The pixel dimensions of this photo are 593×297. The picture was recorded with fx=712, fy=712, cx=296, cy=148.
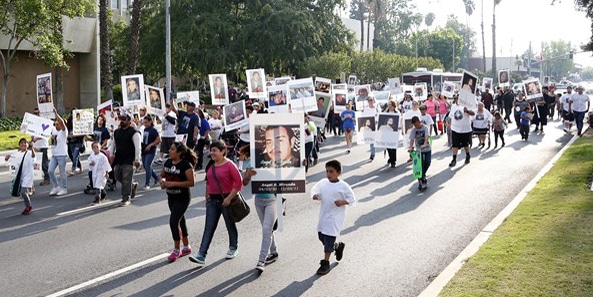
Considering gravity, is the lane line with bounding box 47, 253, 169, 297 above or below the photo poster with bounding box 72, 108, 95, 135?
below

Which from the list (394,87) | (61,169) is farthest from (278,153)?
(394,87)

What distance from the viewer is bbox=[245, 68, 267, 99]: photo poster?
23797 mm

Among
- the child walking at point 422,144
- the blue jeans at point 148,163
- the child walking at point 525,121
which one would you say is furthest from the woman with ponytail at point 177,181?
the child walking at point 525,121

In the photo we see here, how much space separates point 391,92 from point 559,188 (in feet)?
57.9

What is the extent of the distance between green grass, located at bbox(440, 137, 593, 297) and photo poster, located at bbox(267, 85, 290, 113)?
841cm

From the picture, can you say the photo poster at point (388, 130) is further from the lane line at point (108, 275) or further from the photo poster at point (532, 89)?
the photo poster at point (532, 89)

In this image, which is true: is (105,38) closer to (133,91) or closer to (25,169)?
(133,91)

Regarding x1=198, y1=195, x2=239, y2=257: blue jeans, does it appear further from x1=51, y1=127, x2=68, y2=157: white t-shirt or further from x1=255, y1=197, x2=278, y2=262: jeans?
x1=51, y1=127, x2=68, y2=157: white t-shirt

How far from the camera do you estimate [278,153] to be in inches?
347

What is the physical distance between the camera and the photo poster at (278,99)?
64.9 ft

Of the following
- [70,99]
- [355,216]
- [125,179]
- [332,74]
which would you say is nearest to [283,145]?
[355,216]

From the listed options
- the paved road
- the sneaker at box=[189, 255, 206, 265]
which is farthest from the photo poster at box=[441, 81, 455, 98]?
the sneaker at box=[189, 255, 206, 265]

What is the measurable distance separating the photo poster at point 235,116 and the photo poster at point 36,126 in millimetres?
4045

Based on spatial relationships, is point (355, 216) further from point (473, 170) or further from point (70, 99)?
point (70, 99)
